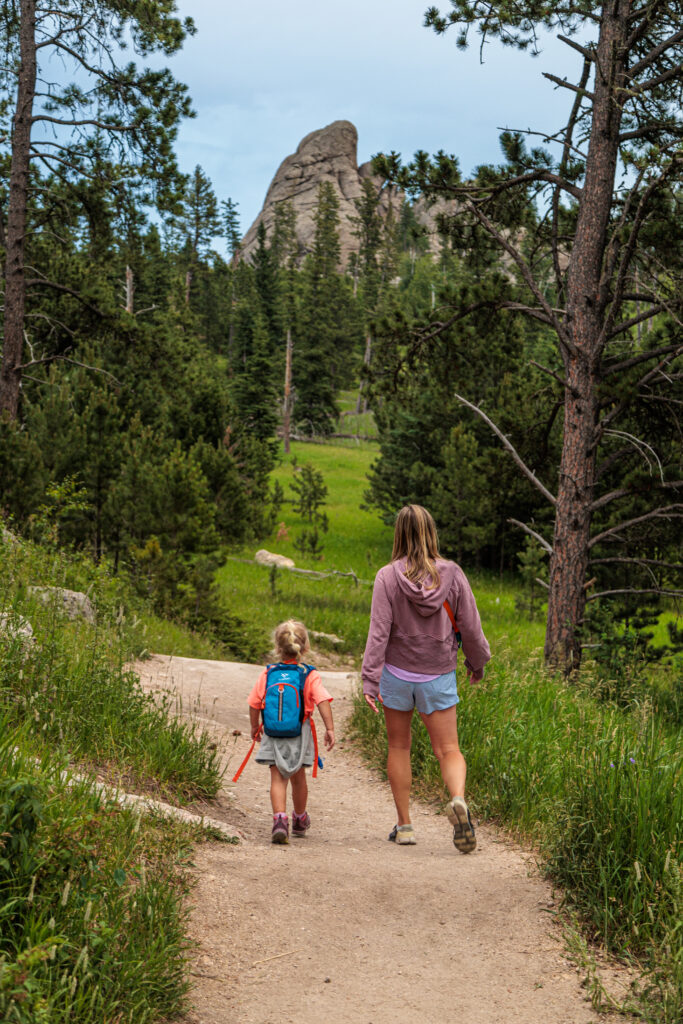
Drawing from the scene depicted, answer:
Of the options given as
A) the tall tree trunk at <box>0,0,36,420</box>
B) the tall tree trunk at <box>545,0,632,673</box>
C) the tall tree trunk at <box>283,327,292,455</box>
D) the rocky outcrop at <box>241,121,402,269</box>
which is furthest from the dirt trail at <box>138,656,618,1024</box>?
the rocky outcrop at <box>241,121,402,269</box>

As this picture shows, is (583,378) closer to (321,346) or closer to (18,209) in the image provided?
(18,209)

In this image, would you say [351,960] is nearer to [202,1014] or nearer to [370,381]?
[202,1014]

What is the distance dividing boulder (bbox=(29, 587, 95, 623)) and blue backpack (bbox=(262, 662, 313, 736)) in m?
2.03

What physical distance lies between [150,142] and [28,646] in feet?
35.4

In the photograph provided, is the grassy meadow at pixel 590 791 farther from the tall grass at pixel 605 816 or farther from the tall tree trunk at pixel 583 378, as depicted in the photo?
the tall tree trunk at pixel 583 378

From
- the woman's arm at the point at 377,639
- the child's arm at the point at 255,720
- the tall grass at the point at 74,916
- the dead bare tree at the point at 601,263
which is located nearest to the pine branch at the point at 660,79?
the dead bare tree at the point at 601,263

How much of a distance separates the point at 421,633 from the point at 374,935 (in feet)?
5.40

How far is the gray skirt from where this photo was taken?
533 cm

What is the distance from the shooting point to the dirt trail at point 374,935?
3.15 m

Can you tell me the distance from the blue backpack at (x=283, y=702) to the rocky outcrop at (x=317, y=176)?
409 ft

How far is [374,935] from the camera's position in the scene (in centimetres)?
377

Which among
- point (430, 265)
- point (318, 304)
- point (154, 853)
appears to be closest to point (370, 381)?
point (154, 853)

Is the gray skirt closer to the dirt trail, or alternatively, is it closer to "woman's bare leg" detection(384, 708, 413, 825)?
the dirt trail

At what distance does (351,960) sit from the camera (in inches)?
138
